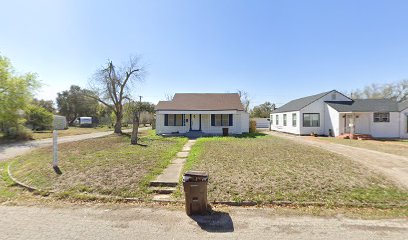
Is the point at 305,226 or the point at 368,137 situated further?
the point at 368,137

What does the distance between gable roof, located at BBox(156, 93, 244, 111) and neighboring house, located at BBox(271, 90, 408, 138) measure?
24.7ft

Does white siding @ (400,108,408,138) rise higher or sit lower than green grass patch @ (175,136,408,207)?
higher

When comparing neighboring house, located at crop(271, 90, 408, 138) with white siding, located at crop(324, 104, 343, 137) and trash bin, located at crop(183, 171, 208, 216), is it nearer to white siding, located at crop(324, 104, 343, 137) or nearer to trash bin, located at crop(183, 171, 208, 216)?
white siding, located at crop(324, 104, 343, 137)

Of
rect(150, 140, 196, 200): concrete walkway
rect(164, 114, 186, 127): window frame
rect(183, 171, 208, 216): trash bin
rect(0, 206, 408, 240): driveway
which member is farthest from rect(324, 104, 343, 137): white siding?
rect(183, 171, 208, 216): trash bin

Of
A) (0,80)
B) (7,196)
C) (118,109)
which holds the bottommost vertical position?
(7,196)

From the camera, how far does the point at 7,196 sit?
6.46 metres

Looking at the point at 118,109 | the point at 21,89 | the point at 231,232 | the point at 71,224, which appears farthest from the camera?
the point at 118,109

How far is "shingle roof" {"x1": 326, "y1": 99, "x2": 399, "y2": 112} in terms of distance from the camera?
74.4ft

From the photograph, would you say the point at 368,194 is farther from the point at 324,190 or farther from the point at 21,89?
the point at 21,89

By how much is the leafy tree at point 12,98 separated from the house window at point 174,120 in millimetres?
14085

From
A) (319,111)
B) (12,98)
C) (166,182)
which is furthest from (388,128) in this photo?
(12,98)

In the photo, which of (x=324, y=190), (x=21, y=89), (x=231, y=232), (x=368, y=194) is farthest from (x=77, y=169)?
(x=21, y=89)

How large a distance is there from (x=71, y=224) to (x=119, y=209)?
3.44ft

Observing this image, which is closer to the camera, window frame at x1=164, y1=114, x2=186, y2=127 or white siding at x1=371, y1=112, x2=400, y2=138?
white siding at x1=371, y1=112, x2=400, y2=138
